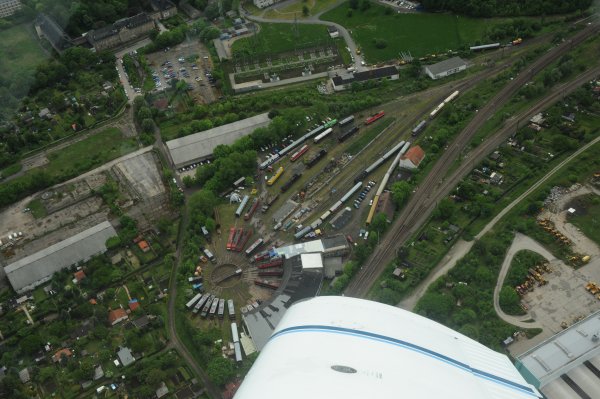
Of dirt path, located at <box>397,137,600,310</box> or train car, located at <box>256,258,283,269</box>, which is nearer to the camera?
dirt path, located at <box>397,137,600,310</box>

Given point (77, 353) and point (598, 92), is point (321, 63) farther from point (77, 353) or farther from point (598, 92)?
point (77, 353)

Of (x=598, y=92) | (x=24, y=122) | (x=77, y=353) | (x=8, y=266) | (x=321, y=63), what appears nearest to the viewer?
(x=77, y=353)

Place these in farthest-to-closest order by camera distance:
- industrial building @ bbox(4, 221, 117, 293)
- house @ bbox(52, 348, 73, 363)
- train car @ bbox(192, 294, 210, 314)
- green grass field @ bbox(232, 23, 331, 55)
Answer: green grass field @ bbox(232, 23, 331, 55), industrial building @ bbox(4, 221, 117, 293), train car @ bbox(192, 294, 210, 314), house @ bbox(52, 348, 73, 363)

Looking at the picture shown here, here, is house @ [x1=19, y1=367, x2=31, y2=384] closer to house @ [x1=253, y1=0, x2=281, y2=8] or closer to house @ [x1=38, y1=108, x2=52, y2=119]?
house @ [x1=38, y1=108, x2=52, y2=119]

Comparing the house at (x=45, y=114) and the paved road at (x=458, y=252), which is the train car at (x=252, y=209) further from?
the house at (x=45, y=114)

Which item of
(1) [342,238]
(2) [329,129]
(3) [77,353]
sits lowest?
(3) [77,353]

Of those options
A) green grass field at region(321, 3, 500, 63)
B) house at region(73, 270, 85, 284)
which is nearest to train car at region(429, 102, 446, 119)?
green grass field at region(321, 3, 500, 63)

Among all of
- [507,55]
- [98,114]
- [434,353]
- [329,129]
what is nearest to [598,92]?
[507,55]
